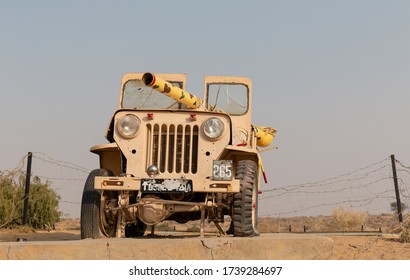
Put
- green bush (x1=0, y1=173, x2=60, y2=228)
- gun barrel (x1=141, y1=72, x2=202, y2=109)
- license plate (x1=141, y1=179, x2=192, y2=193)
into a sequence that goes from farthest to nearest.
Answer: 1. green bush (x1=0, y1=173, x2=60, y2=228)
2. gun barrel (x1=141, y1=72, x2=202, y2=109)
3. license plate (x1=141, y1=179, x2=192, y2=193)

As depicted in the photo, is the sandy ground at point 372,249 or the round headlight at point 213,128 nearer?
the round headlight at point 213,128

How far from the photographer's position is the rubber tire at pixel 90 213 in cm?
744

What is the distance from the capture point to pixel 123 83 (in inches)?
389

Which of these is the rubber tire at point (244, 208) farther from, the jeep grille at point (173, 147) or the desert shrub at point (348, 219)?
the desert shrub at point (348, 219)

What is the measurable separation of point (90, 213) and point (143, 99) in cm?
285

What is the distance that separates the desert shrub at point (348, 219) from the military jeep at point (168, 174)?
1403 centimetres

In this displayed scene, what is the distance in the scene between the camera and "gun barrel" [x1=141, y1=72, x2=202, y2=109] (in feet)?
24.3

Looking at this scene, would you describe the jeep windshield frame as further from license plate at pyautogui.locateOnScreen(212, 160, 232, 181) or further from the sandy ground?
the sandy ground

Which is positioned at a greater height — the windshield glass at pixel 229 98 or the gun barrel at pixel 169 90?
the windshield glass at pixel 229 98

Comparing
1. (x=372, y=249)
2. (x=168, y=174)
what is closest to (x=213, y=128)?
(x=168, y=174)

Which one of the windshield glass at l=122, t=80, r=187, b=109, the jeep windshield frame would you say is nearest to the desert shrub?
the jeep windshield frame

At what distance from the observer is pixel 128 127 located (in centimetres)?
752

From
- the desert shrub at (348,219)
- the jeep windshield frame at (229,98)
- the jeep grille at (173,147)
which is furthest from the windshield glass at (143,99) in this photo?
the desert shrub at (348,219)
